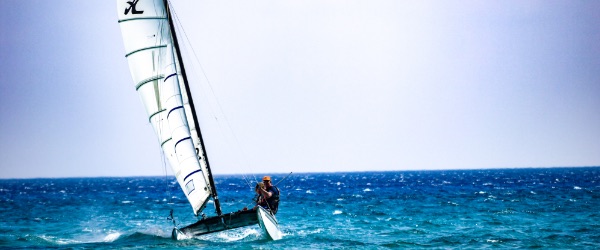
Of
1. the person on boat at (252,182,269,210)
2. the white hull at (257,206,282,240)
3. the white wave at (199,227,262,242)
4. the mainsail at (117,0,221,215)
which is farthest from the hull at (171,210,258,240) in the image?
the white wave at (199,227,262,242)

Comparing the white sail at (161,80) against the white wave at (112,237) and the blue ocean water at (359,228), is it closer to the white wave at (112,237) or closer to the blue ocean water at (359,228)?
the blue ocean water at (359,228)

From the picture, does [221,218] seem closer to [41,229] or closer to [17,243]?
[17,243]

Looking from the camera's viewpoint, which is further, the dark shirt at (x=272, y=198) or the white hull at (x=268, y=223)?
the dark shirt at (x=272, y=198)

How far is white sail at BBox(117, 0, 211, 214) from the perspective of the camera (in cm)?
2005

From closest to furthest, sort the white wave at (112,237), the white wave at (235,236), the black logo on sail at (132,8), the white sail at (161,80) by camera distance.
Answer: the black logo on sail at (132,8), the white sail at (161,80), the white wave at (235,236), the white wave at (112,237)

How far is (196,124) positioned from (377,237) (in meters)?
9.01

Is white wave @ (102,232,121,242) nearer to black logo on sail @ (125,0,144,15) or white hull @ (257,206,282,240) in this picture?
white hull @ (257,206,282,240)

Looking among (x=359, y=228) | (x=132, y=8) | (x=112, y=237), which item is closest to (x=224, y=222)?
(x=132, y=8)

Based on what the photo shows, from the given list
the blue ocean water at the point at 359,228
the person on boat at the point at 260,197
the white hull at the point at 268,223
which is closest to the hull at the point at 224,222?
the white hull at the point at 268,223

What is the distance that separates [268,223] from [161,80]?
19.2 feet

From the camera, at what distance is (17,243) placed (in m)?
24.6

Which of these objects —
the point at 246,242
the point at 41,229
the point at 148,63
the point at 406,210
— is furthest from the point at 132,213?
the point at 148,63

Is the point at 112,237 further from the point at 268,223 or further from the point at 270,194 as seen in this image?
the point at 268,223

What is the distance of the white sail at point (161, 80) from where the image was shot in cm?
2005
